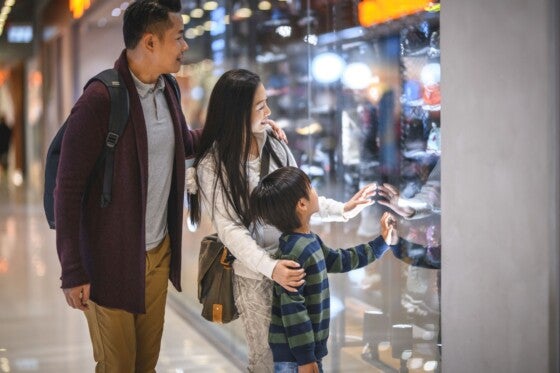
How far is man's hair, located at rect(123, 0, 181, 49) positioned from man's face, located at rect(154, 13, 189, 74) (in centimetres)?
2

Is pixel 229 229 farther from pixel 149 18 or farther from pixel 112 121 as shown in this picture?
pixel 149 18

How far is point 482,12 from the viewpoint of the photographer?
2510 millimetres

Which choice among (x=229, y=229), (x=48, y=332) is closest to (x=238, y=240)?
(x=229, y=229)

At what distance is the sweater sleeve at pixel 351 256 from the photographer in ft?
9.27

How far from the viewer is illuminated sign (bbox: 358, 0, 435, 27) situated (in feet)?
10.5

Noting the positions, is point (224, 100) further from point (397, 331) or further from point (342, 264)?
point (397, 331)

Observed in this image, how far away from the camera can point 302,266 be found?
267 centimetres

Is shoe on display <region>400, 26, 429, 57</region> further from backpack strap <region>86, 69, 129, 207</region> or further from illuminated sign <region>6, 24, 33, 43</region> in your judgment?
illuminated sign <region>6, 24, 33, 43</region>

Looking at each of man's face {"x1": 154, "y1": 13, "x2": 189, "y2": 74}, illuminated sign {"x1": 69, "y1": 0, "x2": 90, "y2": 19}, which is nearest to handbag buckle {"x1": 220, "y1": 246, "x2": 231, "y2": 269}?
man's face {"x1": 154, "y1": 13, "x2": 189, "y2": 74}

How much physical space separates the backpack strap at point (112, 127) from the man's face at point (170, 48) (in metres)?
0.17

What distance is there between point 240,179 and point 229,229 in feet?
0.56

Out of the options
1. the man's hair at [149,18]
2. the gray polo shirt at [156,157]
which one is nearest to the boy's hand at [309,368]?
the gray polo shirt at [156,157]

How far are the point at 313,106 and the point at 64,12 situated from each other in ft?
36.0

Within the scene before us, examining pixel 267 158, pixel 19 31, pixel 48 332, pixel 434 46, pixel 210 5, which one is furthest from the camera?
pixel 19 31
